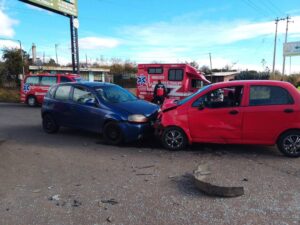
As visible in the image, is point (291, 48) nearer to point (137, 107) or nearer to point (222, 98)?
point (137, 107)

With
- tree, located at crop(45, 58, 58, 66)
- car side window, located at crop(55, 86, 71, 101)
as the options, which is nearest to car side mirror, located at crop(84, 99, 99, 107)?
car side window, located at crop(55, 86, 71, 101)

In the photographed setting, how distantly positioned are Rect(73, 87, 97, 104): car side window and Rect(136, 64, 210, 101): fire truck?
8.49 m

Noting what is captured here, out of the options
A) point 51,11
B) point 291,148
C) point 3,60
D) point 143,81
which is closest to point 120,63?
point 3,60

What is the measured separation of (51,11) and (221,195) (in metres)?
20.0

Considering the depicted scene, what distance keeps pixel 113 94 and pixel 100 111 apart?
3.04ft

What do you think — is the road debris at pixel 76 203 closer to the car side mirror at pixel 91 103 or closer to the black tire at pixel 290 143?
the car side mirror at pixel 91 103

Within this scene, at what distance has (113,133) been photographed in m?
8.47

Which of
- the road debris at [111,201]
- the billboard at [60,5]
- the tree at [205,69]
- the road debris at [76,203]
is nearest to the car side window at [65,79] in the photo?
the billboard at [60,5]

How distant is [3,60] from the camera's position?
39.7 meters

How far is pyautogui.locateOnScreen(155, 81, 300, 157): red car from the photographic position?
22.8 ft

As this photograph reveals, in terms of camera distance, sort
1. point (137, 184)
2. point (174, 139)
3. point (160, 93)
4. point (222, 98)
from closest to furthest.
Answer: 1. point (137, 184)
2. point (222, 98)
3. point (174, 139)
4. point (160, 93)

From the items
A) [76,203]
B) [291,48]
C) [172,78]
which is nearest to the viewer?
[76,203]

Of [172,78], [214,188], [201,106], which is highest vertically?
[172,78]

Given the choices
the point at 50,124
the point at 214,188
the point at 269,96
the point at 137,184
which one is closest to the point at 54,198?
the point at 137,184
